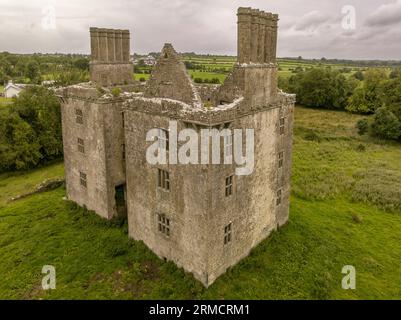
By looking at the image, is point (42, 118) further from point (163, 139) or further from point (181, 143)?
point (181, 143)

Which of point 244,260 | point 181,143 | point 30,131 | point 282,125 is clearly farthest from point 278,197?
point 30,131

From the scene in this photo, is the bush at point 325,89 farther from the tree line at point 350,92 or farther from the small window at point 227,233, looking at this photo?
the small window at point 227,233

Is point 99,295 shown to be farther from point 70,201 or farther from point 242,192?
point 70,201

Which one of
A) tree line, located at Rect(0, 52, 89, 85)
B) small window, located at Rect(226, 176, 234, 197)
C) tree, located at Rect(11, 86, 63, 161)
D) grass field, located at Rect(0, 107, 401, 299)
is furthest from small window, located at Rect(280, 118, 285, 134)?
tree line, located at Rect(0, 52, 89, 85)

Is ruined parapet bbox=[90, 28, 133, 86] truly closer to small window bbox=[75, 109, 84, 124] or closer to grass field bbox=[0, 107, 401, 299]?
small window bbox=[75, 109, 84, 124]

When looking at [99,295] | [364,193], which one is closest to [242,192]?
[99,295]

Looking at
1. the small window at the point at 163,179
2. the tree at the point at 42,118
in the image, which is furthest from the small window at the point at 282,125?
the tree at the point at 42,118
